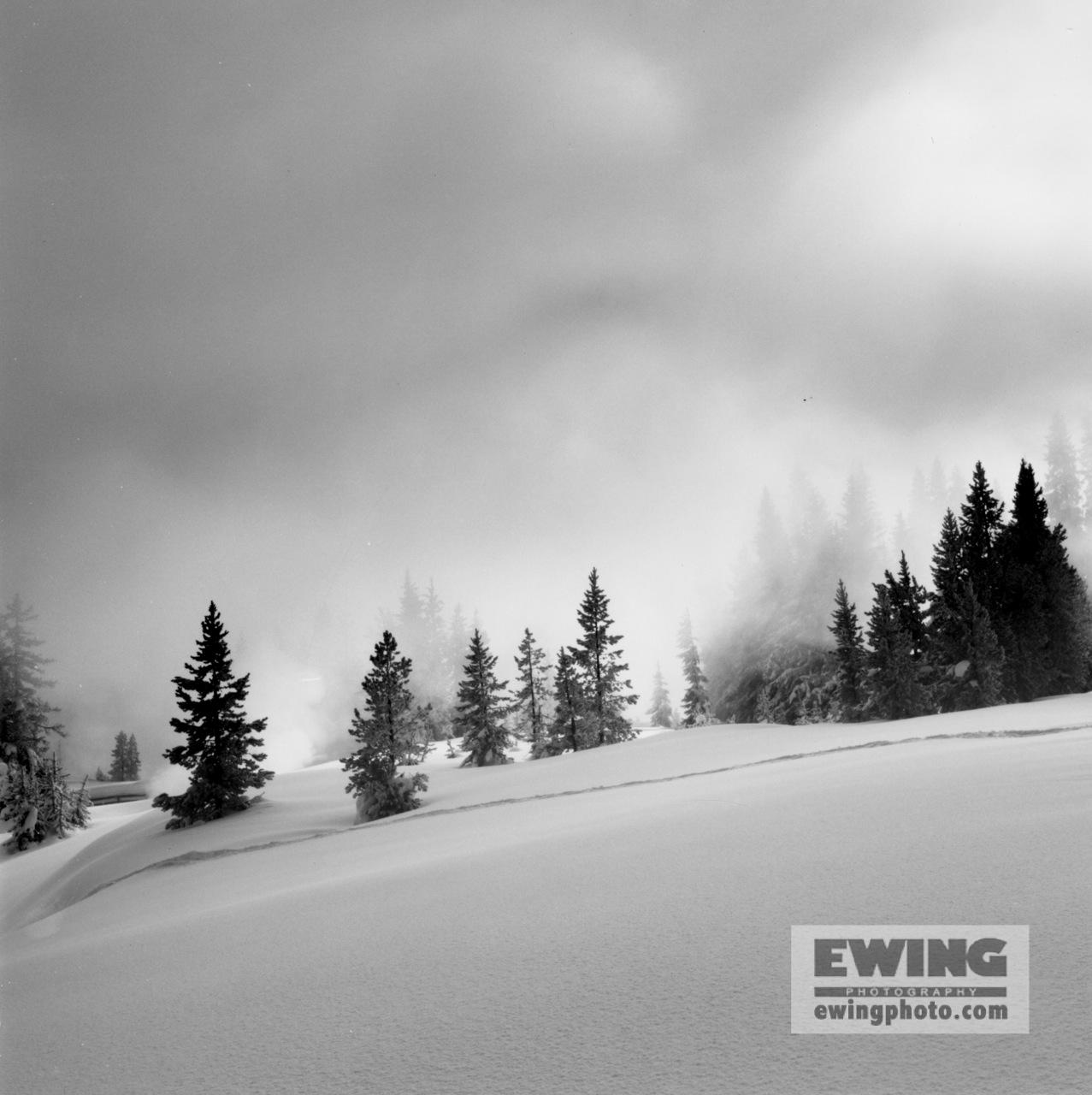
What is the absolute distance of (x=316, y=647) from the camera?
7731cm

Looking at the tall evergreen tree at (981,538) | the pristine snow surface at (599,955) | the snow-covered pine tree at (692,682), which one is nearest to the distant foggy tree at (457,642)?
the snow-covered pine tree at (692,682)

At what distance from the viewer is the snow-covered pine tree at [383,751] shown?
20297 mm

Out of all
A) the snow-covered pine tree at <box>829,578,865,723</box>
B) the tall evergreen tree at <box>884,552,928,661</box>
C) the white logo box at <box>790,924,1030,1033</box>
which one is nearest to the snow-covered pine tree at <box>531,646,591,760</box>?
the snow-covered pine tree at <box>829,578,865,723</box>

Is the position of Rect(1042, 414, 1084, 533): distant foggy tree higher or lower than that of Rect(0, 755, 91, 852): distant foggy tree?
higher

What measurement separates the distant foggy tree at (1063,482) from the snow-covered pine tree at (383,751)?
5893cm

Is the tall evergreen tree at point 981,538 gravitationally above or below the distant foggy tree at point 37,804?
above

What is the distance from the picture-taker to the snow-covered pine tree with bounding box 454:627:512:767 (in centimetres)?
3578

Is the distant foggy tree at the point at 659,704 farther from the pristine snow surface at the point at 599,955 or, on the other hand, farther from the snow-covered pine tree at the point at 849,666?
the pristine snow surface at the point at 599,955

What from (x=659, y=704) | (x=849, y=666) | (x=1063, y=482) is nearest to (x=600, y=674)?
(x=849, y=666)

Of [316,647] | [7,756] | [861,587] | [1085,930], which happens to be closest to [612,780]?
[1085,930]

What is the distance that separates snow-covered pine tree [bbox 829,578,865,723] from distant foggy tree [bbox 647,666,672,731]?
3128 cm

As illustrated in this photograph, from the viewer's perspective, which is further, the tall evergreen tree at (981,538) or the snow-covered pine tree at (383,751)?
the tall evergreen tree at (981,538)

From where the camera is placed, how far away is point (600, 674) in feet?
132

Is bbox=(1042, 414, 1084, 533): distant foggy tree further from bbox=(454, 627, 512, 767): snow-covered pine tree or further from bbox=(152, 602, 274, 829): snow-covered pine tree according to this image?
bbox=(152, 602, 274, 829): snow-covered pine tree
